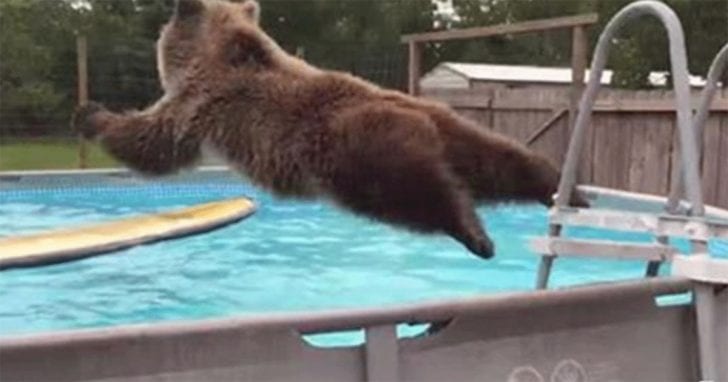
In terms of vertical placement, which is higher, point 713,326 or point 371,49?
point 371,49

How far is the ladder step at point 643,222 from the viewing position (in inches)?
90.3

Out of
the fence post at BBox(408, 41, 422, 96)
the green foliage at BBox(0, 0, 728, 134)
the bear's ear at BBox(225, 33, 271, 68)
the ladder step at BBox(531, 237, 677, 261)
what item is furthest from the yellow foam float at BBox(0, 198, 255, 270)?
the fence post at BBox(408, 41, 422, 96)

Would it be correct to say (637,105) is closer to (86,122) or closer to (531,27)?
(531,27)

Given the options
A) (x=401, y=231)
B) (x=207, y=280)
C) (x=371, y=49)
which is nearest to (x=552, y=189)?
(x=401, y=231)

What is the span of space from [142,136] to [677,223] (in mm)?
1310

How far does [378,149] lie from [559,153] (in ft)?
24.7

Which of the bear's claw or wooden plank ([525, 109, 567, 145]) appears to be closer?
Result: the bear's claw

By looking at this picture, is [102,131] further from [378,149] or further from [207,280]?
[207,280]

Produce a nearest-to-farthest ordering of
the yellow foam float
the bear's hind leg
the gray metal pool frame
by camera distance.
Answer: the gray metal pool frame < the bear's hind leg < the yellow foam float

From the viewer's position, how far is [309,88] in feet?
8.66

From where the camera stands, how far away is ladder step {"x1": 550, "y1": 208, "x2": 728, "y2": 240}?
2.29 m

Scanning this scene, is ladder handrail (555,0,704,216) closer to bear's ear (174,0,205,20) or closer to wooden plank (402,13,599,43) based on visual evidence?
bear's ear (174,0,205,20)

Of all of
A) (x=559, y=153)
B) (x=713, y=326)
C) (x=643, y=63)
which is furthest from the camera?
(x=643, y=63)

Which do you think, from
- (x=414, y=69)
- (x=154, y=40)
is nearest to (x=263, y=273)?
(x=414, y=69)
